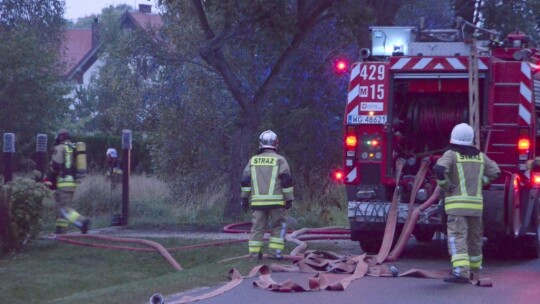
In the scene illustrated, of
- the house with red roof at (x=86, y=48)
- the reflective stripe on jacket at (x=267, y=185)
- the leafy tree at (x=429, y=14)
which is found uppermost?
the house with red roof at (x=86, y=48)

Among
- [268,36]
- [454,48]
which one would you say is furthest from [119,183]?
[454,48]

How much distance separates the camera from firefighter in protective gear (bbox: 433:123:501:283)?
33.6ft

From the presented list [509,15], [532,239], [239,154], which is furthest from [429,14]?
[532,239]

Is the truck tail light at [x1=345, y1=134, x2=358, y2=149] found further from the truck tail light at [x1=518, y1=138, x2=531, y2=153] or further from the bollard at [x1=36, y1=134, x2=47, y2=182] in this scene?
the bollard at [x1=36, y1=134, x2=47, y2=182]

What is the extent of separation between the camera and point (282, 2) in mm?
16328

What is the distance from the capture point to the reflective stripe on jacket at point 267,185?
11.9 m

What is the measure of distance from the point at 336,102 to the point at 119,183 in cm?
503

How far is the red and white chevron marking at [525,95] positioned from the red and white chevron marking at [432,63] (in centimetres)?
46

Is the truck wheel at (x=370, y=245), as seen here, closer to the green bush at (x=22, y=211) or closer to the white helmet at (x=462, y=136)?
the white helmet at (x=462, y=136)

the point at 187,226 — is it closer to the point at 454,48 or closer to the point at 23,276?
the point at 23,276

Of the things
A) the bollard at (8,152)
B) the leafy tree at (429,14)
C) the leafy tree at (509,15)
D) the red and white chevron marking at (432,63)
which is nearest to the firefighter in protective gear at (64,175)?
the bollard at (8,152)

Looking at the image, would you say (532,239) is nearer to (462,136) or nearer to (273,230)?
(462,136)

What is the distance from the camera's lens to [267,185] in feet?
39.1

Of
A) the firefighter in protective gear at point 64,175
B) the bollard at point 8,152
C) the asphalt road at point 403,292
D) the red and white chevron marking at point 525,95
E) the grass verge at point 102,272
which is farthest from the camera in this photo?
the bollard at point 8,152
